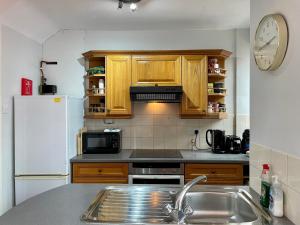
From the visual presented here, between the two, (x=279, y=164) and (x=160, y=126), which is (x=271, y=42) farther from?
(x=160, y=126)

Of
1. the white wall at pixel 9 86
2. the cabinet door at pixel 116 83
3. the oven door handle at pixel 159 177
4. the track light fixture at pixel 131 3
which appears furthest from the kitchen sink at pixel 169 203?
the track light fixture at pixel 131 3

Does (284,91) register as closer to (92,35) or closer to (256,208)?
(256,208)

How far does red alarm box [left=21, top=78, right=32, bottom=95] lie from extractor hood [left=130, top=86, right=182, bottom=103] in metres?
1.21

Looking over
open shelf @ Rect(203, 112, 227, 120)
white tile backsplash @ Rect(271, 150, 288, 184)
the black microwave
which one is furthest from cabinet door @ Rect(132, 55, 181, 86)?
white tile backsplash @ Rect(271, 150, 288, 184)

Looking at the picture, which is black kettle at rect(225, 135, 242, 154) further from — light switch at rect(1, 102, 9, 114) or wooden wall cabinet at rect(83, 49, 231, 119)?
light switch at rect(1, 102, 9, 114)

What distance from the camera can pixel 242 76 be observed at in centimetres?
367

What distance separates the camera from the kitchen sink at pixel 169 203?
1.45m

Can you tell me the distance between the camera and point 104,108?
3.50 m

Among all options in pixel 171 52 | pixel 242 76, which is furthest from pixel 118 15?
pixel 242 76

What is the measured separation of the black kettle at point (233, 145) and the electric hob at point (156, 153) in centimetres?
62

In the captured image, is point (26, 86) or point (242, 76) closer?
point (26, 86)

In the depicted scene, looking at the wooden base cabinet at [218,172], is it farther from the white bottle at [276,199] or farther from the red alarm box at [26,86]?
the red alarm box at [26,86]

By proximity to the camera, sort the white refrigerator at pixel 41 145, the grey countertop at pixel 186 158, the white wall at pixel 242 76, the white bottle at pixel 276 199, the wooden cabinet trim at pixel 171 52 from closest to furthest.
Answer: the white bottle at pixel 276 199 → the white refrigerator at pixel 41 145 → the grey countertop at pixel 186 158 → the wooden cabinet trim at pixel 171 52 → the white wall at pixel 242 76

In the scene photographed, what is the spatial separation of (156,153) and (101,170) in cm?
72
